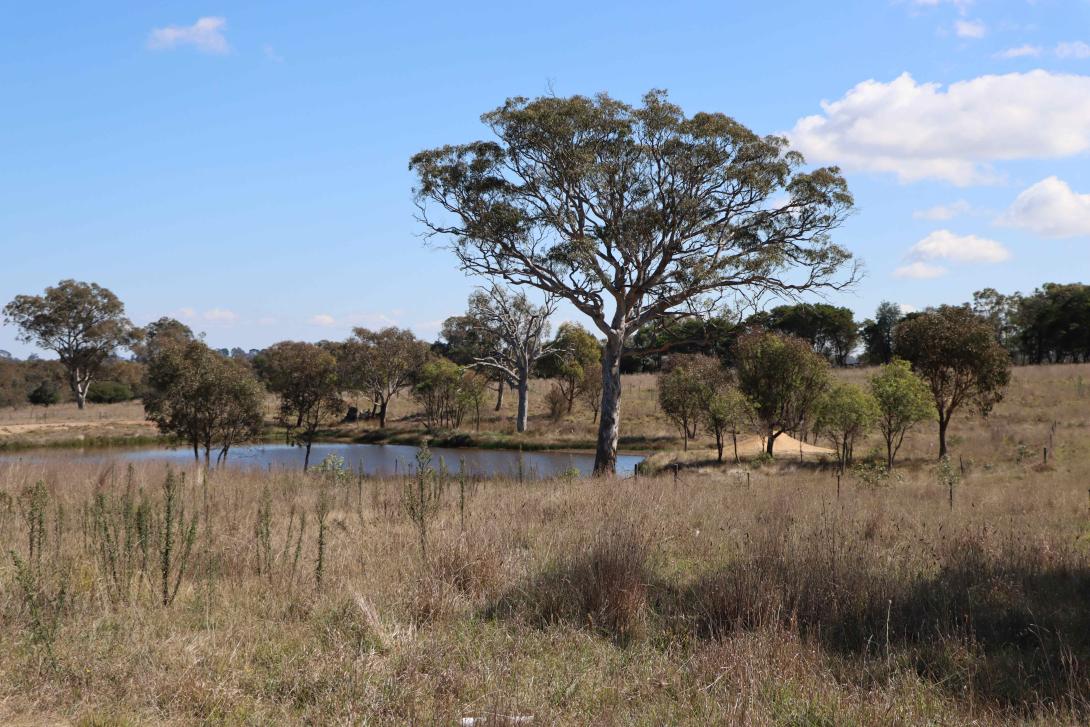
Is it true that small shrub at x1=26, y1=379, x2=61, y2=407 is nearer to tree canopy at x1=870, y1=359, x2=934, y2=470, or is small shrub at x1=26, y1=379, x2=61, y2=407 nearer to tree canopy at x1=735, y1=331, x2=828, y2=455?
tree canopy at x1=735, y1=331, x2=828, y2=455

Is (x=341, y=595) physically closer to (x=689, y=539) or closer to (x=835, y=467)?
(x=689, y=539)

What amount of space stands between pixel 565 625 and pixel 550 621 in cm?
22

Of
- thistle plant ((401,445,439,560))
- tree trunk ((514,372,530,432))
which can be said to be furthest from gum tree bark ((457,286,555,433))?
thistle plant ((401,445,439,560))

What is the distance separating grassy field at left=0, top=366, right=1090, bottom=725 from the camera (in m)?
4.06

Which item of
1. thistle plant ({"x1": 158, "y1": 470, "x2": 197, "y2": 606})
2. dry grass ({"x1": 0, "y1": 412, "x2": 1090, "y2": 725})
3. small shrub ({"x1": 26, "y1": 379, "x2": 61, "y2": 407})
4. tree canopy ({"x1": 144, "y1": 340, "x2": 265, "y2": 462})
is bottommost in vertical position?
dry grass ({"x1": 0, "y1": 412, "x2": 1090, "y2": 725})

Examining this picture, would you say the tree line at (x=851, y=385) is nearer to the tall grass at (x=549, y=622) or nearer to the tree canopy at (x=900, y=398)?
the tree canopy at (x=900, y=398)

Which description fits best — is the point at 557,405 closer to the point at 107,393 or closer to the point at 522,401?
the point at 522,401

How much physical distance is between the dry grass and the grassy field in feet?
0.07

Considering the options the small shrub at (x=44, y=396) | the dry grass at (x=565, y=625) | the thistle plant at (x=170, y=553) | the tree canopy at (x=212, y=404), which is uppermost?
the small shrub at (x=44, y=396)

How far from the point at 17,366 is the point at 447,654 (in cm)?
9449

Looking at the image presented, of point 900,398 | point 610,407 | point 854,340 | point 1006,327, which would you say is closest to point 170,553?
point 610,407

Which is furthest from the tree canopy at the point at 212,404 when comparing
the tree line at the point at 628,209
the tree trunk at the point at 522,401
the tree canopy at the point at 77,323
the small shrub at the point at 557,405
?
the tree canopy at the point at 77,323

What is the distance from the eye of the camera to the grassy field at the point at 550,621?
406 centimetres

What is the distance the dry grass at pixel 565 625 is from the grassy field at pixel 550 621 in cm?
2
